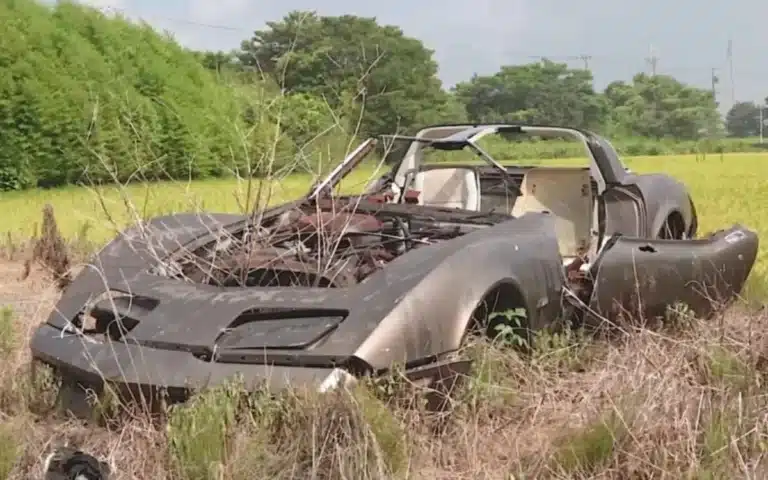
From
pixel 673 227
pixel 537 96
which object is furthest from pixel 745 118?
pixel 673 227

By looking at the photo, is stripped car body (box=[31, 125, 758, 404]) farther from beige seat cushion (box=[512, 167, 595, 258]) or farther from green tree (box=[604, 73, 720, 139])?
green tree (box=[604, 73, 720, 139])

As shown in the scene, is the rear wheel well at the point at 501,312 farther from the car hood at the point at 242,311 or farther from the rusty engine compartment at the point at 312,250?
the rusty engine compartment at the point at 312,250

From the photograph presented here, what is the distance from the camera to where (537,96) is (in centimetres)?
4997

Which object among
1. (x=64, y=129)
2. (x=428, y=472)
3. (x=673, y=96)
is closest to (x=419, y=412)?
(x=428, y=472)

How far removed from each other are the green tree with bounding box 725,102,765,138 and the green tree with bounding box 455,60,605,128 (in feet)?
91.3

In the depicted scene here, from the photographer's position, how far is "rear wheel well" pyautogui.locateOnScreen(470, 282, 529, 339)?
440 centimetres

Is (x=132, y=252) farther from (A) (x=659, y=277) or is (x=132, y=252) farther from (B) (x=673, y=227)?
(B) (x=673, y=227)

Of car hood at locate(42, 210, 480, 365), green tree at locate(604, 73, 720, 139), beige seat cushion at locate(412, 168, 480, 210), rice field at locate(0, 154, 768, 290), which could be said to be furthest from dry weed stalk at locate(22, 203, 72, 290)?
green tree at locate(604, 73, 720, 139)

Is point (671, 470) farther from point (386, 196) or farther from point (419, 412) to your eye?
point (386, 196)

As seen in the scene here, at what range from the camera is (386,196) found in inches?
261

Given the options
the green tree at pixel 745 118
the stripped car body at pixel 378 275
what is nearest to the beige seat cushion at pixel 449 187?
the stripped car body at pixel 378 275

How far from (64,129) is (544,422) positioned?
23727 millimetres

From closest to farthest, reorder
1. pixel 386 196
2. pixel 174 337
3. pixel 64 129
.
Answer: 1. pixel 174 337
2. pixel 386 196
3. pixel 64 129

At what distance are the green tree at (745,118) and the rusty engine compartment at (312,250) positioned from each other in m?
78.0
